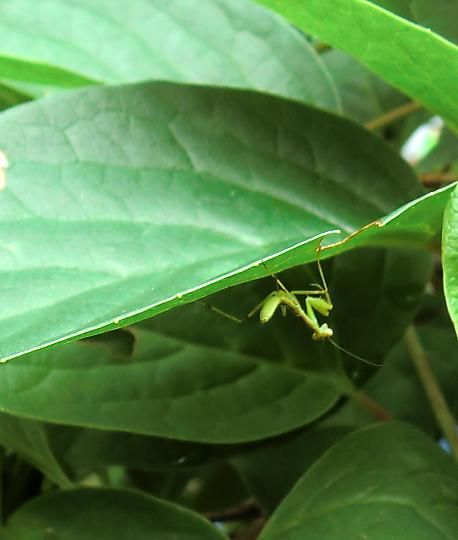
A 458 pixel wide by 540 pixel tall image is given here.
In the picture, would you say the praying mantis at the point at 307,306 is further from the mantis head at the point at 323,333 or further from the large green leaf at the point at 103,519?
the large green leaf at the point at 103,519

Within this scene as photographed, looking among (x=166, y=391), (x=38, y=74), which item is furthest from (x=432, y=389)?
(x=38, y=74)

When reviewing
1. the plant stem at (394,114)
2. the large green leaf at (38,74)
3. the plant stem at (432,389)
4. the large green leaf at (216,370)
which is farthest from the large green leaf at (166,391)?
the plant stem at (394,114)

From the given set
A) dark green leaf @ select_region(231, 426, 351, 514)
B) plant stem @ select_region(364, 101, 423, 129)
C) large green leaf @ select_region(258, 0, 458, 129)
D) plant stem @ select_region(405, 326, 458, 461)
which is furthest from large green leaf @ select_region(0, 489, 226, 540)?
plant stem @ select_region(364, 101, 423, 129)

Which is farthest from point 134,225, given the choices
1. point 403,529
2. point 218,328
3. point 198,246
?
point 403,529

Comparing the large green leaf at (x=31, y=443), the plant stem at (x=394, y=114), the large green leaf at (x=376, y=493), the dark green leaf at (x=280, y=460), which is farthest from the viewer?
the plant stem at (x=394, y=114)

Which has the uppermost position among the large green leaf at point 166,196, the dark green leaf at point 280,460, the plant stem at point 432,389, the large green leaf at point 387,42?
the large green leaf at point 387,42

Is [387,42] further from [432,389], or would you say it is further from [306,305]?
[432,389]

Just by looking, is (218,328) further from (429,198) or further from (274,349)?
→ (429,198)

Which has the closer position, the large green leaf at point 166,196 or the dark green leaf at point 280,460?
the large green leaf at point 166,196
